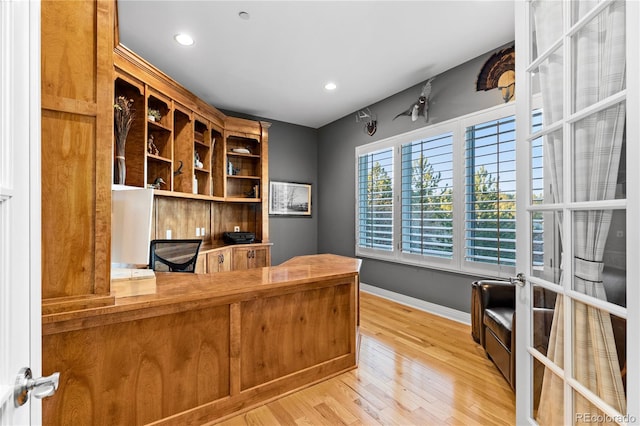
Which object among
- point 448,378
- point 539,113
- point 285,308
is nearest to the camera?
point 539,113

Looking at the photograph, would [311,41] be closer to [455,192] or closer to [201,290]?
[455,192]

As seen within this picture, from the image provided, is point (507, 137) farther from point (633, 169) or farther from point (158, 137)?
point (158, 137)

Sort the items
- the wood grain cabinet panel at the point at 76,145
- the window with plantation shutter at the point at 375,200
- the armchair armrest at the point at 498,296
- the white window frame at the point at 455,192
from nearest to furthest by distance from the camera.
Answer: the wood grain cabinet panel at the point at 76,145 → the armchair armrest at the point at 498,296 → the white window frame at the point at 455,192 → the window with plantation shutter at the point at 375,200

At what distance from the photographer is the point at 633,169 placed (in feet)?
2.87

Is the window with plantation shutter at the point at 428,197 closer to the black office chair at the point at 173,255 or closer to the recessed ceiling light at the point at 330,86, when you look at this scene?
the recessed ceiling light at the point at 330,86

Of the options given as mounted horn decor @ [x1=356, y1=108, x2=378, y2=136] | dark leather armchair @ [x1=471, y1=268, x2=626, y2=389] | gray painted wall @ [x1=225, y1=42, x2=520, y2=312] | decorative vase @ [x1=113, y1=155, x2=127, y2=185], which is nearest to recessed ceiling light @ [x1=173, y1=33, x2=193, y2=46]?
decorative vase @ [x1=113, y1=155, x2=127, y2=185]

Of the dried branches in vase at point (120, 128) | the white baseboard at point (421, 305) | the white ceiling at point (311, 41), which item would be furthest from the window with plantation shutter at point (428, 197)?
the dried branches in vase at point (120, 128)

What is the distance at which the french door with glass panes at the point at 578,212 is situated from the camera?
36.0 inches

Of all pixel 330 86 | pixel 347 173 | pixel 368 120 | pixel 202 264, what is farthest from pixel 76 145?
pixel 347 173
